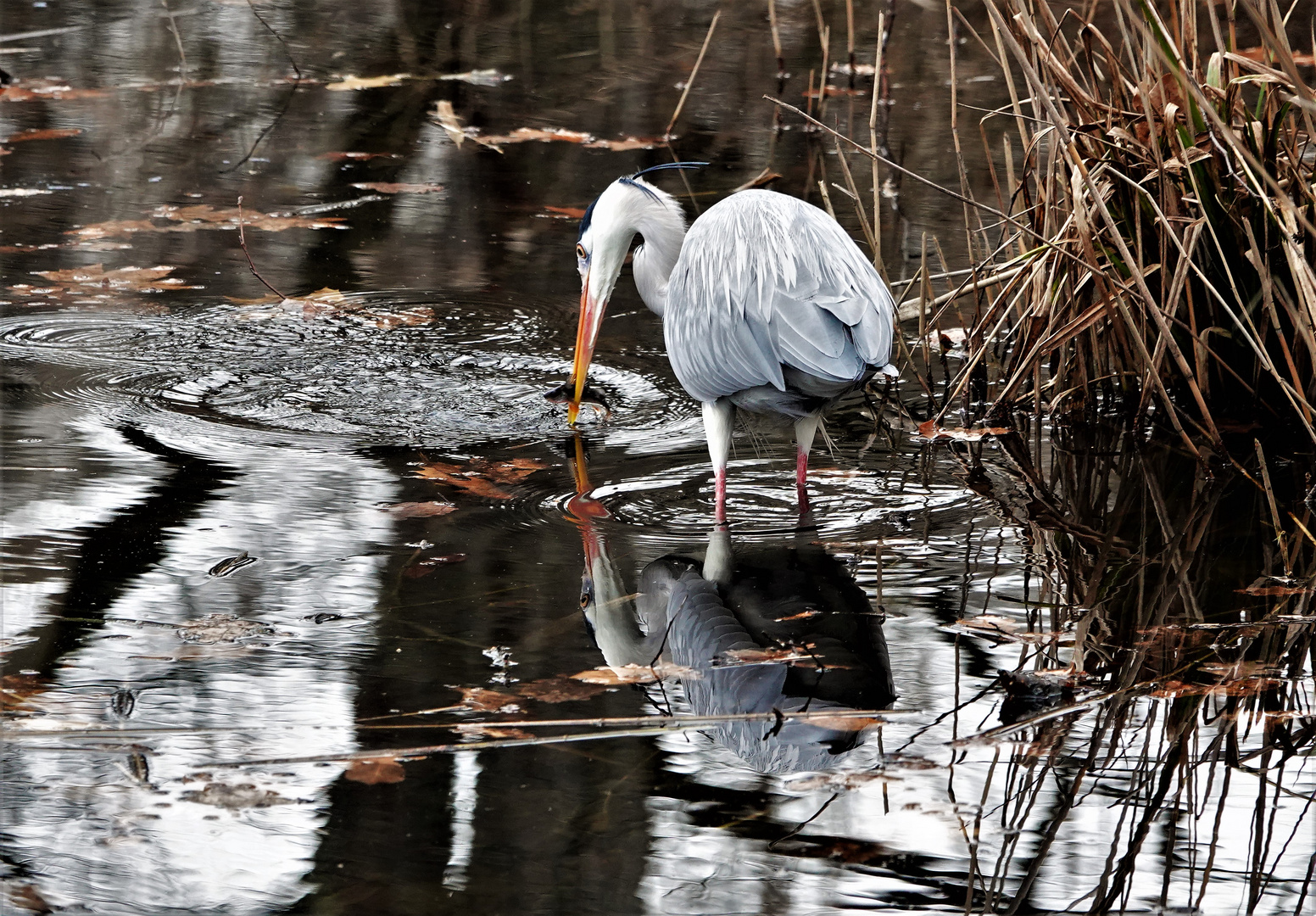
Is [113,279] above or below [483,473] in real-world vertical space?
above

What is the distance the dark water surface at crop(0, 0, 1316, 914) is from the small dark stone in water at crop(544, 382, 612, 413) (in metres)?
0.09

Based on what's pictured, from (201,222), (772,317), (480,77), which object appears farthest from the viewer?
(480,77)

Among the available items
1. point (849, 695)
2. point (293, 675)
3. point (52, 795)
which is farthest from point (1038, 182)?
point (52, 795)

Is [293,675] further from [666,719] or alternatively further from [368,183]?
[368,183]

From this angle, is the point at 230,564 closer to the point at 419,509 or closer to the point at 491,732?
the point at 419,509

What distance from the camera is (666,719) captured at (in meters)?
3.80

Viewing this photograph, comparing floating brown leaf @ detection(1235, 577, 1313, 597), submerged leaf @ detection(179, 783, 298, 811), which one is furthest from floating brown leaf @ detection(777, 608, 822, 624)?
submerged leaf @ detection(179, 783, 298, 811)

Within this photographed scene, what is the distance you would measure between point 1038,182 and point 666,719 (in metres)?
3.08

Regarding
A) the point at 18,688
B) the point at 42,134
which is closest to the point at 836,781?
the point at 18,688

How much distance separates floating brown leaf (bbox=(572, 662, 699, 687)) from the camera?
402 centimetres

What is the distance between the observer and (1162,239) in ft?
18.0

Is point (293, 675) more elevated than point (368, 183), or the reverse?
point (368, 183)

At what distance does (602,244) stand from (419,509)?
163cm

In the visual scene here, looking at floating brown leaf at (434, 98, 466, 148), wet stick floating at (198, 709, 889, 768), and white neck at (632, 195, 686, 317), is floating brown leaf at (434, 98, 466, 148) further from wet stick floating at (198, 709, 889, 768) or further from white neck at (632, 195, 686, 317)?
wet stick floating at (198, 709, 889, 768)
